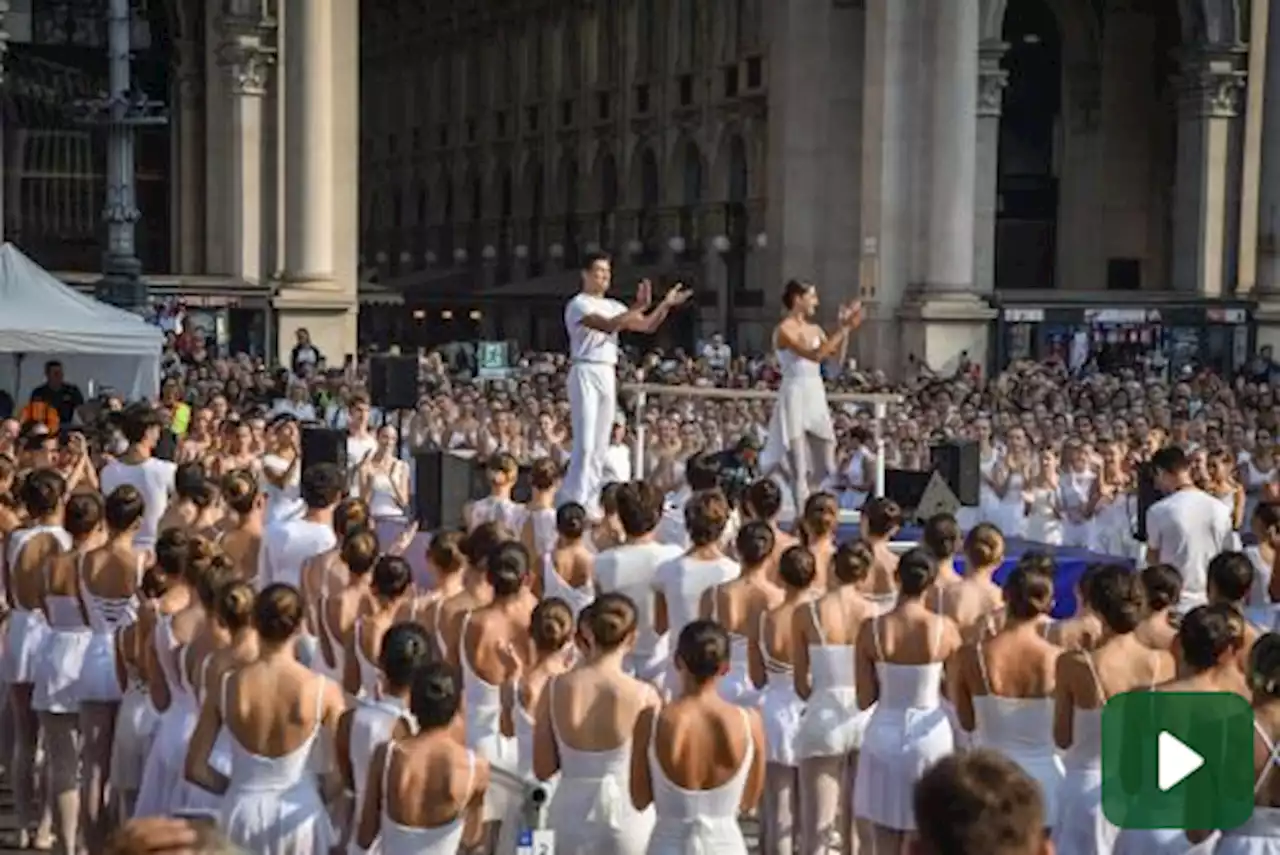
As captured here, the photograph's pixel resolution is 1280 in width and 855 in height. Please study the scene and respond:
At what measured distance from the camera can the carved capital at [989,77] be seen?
4316cm

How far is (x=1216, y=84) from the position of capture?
46781 mm

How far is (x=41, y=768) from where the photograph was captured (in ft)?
41.0

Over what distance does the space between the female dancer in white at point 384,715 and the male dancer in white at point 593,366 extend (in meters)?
8.48

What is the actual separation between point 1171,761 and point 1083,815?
3122 millimetres

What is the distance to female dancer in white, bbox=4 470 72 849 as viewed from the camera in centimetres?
1171

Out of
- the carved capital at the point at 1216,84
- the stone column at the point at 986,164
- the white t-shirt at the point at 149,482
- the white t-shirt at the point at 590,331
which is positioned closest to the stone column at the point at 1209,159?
the carved capital at the point at 1216,84

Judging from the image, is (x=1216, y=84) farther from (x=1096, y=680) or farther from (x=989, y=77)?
(x=1096, y=680)

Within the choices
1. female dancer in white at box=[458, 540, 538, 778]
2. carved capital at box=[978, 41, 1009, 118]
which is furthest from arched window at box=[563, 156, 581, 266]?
female dancer in white at box=[458, 540, 538, 778]

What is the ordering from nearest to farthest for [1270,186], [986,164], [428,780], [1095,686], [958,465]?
[428,780] → [1095,686] → [958,465] → [1270,186] → [986,164]

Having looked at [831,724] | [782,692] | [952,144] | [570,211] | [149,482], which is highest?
[952,144]

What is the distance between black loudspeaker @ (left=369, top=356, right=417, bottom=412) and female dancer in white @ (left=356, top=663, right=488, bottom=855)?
45.9ft

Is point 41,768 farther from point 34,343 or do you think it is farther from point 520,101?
point 520,101

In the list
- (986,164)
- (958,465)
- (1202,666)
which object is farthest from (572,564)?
(986,164)

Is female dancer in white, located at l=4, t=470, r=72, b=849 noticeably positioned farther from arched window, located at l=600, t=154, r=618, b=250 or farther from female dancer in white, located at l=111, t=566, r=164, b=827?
arched window, located at l=600, t=154, r=618, b=250
